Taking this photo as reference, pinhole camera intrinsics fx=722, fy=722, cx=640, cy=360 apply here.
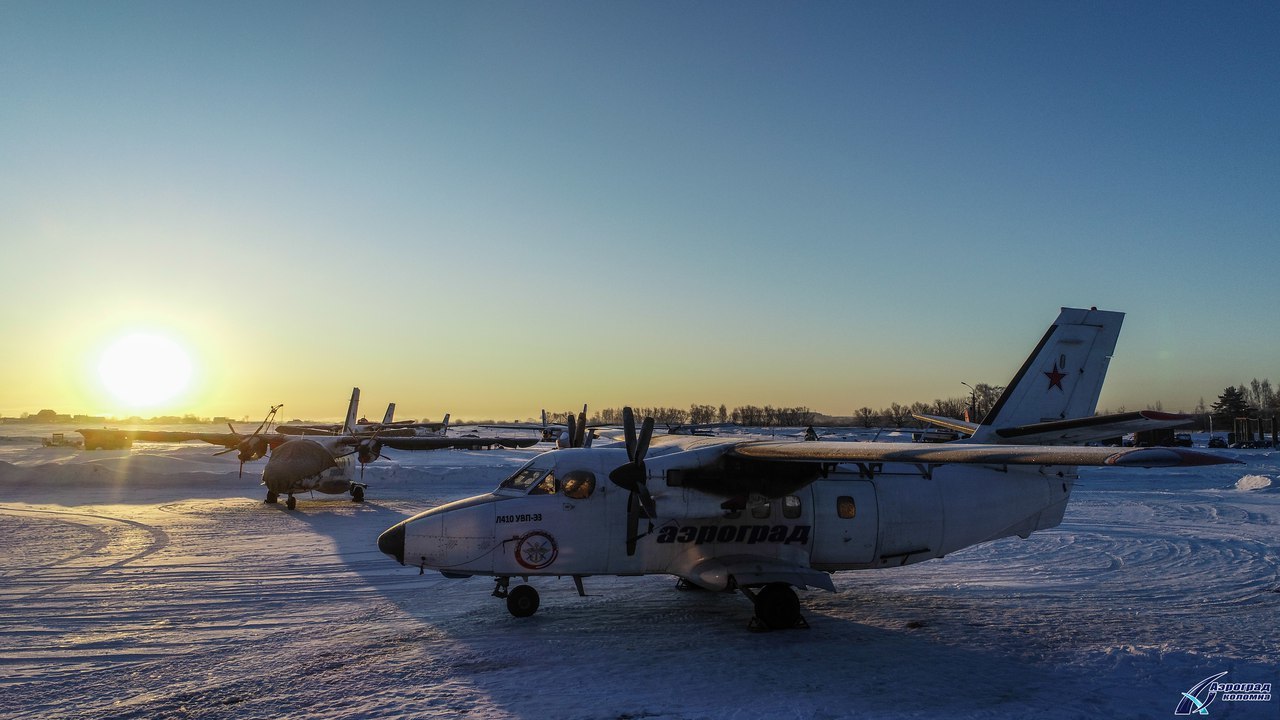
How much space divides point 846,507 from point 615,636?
4.34 metres

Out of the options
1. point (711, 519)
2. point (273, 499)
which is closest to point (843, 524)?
point (711, 519)

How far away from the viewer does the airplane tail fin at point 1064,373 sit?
44.5ft

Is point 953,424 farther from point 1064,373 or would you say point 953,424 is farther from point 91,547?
point 91,547

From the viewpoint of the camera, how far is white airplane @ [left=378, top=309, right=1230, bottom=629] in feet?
35.4

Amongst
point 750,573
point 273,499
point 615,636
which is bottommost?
point 273,499

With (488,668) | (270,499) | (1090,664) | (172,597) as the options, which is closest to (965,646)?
(1090,664)

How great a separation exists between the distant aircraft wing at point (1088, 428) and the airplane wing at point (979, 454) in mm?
540

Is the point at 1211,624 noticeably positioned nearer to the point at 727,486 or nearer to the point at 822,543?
the point at 822,543

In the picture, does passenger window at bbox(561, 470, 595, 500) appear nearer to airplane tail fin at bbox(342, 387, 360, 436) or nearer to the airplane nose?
the airplane nose

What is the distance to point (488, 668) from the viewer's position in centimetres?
872

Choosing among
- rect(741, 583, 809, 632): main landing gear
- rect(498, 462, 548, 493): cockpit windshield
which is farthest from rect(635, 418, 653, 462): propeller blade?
rect(741, 583, 809, 632): main landing gear

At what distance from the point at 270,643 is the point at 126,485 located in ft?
94.4

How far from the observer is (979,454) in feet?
27.9

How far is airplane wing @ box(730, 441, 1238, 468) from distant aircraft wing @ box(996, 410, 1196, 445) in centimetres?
54
